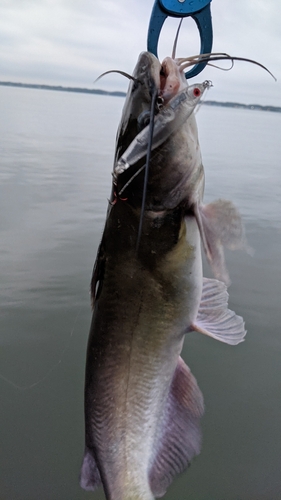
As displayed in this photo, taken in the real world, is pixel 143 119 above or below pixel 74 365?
above

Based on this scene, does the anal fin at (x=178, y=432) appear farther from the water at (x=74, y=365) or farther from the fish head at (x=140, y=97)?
the water at (x=74, y=365)

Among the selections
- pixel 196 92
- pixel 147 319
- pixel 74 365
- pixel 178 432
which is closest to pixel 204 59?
pixel 196 92

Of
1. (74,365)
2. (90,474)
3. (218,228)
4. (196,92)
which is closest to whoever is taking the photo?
(196,92)

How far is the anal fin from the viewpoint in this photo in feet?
5.74

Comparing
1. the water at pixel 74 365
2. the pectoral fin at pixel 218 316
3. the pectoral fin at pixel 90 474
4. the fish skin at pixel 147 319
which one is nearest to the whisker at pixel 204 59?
the fish skin at pixel 147 319

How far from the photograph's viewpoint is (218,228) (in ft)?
5.25

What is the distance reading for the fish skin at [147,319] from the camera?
1.51 meters

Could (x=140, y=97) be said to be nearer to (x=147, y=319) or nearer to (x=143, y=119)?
(x=143, y=119)

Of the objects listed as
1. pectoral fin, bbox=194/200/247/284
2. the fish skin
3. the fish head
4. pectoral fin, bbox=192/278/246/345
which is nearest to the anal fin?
the fish skin

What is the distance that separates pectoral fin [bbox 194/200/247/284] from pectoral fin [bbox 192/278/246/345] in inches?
7.3

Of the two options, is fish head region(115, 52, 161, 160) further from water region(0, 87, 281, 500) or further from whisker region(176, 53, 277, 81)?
water region(0, 87, 281, 500)

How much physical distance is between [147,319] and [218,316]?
0.33 m

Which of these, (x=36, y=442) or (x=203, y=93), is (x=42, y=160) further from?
(x=203, y=93)

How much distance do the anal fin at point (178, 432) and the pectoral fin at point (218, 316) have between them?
190 mm
